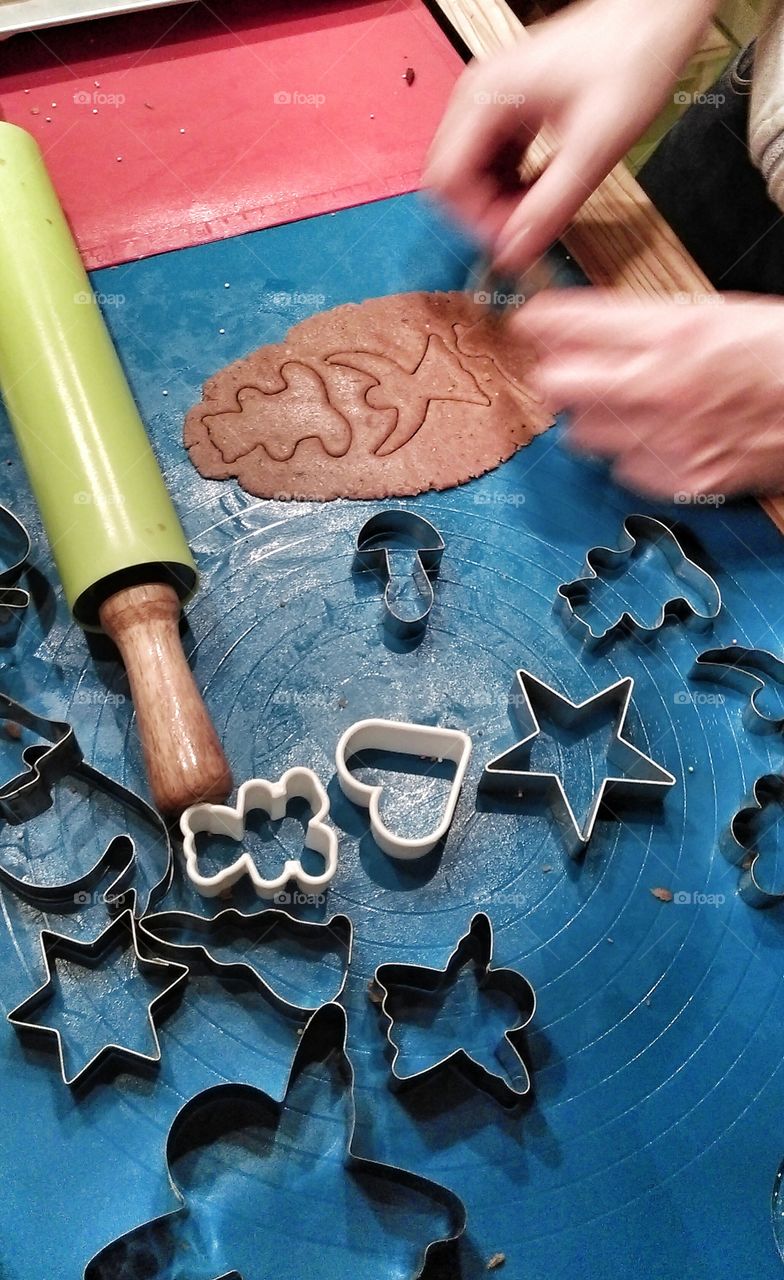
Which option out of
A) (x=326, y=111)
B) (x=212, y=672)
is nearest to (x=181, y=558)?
(x=212, y=672)

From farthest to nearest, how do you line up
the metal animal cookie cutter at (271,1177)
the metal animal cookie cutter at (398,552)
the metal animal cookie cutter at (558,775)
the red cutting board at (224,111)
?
the red cutting board at (224,111)
the metal animal cookie cutter at (398,552)
the metal animal cookie cutter at (558,775)
the metal animal cookie cutter at (271,1177)

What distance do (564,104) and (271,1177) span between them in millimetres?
1341

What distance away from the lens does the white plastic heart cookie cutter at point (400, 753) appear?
43.3 inches

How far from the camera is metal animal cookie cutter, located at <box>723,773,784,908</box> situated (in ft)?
3.70

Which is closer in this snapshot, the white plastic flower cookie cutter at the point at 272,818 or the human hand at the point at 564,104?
the white plastic flower cookie cutter at the point at 272,818

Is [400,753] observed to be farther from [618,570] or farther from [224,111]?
[224,111]

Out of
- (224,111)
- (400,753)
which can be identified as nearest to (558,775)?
(400,753)

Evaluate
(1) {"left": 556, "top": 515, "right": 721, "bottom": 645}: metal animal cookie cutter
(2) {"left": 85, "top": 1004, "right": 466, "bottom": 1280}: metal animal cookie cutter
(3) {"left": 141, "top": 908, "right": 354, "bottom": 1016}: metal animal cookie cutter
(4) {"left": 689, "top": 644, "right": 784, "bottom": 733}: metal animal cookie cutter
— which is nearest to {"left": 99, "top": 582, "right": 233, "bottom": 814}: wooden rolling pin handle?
(3) {"left": 141, "top": 908, "right": 354, "bottom": 1016}: metal animal cookie cutter

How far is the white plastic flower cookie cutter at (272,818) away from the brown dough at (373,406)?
423 millimetres

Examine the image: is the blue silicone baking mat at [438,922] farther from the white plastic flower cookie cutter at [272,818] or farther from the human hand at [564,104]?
the human hand at [564,104]

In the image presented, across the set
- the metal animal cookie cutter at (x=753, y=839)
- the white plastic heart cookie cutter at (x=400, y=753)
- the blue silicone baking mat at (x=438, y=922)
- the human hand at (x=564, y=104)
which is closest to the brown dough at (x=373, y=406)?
the blue silicone baking mat at (x=438, y=922)

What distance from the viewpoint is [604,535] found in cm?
137

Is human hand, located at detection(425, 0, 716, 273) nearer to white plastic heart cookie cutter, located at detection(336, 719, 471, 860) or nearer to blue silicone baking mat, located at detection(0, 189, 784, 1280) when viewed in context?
blue silicone baking mat, located at detection(0, 189, 784, 1280)

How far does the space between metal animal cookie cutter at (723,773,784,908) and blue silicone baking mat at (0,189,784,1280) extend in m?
0.02
